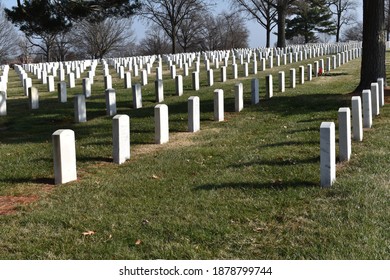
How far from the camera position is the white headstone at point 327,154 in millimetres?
5715

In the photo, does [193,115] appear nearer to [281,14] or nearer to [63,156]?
[63,156]

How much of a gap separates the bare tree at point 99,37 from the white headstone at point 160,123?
2221 inches

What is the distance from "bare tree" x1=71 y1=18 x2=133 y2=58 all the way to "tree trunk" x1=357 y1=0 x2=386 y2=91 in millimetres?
53040

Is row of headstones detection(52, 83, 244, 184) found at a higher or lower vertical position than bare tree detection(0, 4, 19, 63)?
lower

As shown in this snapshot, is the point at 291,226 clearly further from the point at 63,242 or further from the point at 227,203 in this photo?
the point at 63,242

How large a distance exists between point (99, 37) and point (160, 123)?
58958 mm

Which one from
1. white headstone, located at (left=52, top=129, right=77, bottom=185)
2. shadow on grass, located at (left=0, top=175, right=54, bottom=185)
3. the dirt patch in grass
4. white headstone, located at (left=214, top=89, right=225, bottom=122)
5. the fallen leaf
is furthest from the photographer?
white headstone, located at (left=214, top=89, right=225, bottom=122)

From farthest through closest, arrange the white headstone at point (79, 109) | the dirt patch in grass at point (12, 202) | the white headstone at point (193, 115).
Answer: the white headstone at point (79, 109), the white headstone at point (193, 115), the dirt patch in grass at point (12, 202)

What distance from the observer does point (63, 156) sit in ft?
21.6

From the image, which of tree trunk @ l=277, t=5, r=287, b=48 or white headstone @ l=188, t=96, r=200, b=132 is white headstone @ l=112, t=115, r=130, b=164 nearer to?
white headstone @ l=188, t=96, r=200, b=132

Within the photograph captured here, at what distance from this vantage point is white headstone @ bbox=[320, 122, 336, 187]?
18.7 ft

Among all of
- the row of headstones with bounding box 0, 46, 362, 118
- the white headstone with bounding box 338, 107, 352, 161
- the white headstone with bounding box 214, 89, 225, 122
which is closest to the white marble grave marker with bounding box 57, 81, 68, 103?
the row of headstones with bounding box 0, 46, 362, 118

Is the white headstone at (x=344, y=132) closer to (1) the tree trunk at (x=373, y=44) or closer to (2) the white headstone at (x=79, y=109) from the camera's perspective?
(2) the white headstone at (x=79, y=109)

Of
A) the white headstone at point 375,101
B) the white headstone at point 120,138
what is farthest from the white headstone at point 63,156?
the white headstone at point 375,101
